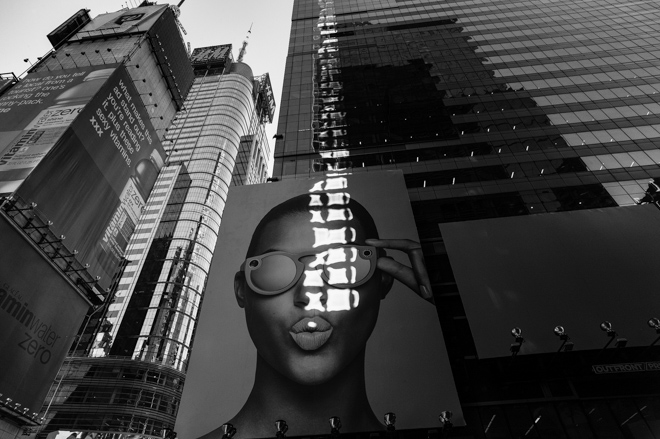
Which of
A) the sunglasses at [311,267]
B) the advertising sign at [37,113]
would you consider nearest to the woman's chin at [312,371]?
the sunglasses at [311,267]

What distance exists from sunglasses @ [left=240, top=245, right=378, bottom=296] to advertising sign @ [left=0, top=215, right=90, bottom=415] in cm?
1411

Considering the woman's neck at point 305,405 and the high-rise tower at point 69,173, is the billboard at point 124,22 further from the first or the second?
Result: the woman's neck at point 305,405

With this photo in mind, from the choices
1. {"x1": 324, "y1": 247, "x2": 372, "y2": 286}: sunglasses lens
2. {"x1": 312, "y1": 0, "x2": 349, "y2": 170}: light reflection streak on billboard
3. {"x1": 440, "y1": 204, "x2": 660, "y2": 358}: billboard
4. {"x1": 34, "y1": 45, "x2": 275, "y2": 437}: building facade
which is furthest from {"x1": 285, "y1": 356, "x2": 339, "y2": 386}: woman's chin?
{"x1": 34, "y1": 45, "x2": 275, "y2": 437}: building facade

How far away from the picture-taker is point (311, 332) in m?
18.8

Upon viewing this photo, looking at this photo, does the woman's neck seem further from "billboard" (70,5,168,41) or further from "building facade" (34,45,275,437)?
"billboard" (70,5,168,41)

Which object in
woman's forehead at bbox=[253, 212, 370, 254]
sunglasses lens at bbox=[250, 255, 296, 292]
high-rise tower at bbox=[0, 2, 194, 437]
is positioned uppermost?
high-rise tower at bbox=[0, 2, 194, 437]

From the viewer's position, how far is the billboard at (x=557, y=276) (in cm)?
1789

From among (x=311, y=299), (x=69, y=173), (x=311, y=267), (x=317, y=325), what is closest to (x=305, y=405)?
(x=317, y=325)

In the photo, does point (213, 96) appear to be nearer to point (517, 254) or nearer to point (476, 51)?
point (476, 51)

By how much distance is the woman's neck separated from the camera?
16062mm

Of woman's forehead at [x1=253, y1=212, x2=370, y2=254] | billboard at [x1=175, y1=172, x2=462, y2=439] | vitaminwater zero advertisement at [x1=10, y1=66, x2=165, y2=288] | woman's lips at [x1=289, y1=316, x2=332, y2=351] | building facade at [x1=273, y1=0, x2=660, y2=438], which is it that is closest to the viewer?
billboard at [x1=175, y1=172, x2=462, y2=439]

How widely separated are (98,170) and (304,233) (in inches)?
714

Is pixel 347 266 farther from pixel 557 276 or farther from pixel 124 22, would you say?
pixel 124 22

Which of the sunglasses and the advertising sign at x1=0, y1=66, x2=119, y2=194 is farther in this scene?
the advertising sign at x1=0, y1=66, x2=119, y2=194
